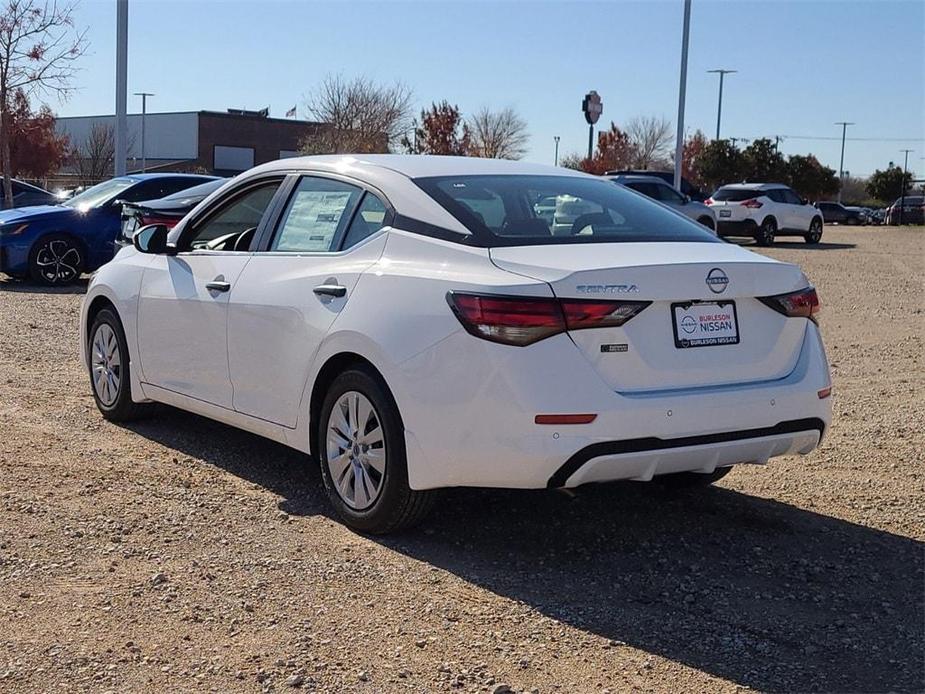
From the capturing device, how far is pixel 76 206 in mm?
15625

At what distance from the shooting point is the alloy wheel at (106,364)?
7.06 meters

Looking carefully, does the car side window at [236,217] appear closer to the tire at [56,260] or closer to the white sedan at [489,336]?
the white sedan at [489,336]

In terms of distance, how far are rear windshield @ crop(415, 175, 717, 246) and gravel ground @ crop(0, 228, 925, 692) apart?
131 centimetres

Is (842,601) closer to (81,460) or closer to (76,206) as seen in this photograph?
(81,460)

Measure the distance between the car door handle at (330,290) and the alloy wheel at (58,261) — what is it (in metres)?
11.0

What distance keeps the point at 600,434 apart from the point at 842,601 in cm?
113

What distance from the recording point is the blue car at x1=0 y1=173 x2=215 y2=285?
15.2 meters

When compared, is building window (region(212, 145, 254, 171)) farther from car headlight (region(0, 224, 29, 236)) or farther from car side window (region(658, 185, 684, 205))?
car headlight (region(0, 224, 29, 236))

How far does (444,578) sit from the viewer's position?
15.2ft

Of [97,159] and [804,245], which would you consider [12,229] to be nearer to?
[804,245]

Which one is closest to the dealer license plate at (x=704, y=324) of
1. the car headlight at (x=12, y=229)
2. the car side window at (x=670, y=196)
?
the car headlight at (x=12, y=229)

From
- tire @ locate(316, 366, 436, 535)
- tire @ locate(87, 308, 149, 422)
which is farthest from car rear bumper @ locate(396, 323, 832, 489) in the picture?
tire @ locate(87, 308, 149, 422)

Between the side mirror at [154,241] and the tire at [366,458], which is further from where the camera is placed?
the side mirror at [154,241]

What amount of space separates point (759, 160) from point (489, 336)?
65950 millimetres
